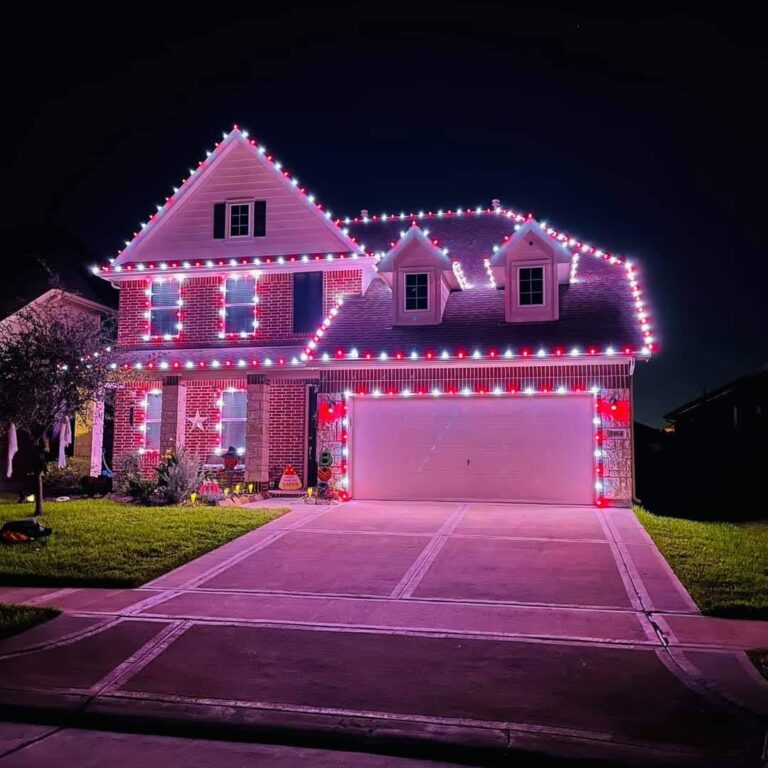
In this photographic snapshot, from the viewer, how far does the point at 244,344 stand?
18703 millimetres

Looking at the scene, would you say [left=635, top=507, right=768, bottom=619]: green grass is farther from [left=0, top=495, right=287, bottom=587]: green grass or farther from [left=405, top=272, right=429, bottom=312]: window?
[left=0, top=495, right=287, bottom=587]: green grass

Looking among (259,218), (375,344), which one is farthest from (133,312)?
(375,344)

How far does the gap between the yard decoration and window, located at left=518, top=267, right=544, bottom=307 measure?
682 cm

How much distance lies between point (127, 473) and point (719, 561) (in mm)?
13183

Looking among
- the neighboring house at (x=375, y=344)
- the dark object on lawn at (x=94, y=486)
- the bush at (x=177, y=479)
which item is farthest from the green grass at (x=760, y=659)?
the dark object on lawn at (x=94, y=486)

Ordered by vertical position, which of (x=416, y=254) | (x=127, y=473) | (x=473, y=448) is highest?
(x=416, y=254)

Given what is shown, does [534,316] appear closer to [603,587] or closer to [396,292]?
[396,292]

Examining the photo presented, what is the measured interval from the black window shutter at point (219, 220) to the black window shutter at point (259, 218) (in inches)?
33.6

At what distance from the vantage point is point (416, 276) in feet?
55.0

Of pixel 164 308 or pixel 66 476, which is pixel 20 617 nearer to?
pixel 66 476

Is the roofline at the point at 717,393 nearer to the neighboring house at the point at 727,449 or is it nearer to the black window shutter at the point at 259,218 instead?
the neighboring house at the point at 727,449

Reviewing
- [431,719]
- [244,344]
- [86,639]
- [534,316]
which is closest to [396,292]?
[534,316]

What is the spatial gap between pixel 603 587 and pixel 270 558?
15.3ft

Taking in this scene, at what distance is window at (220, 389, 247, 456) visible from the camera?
18703 millimetres
